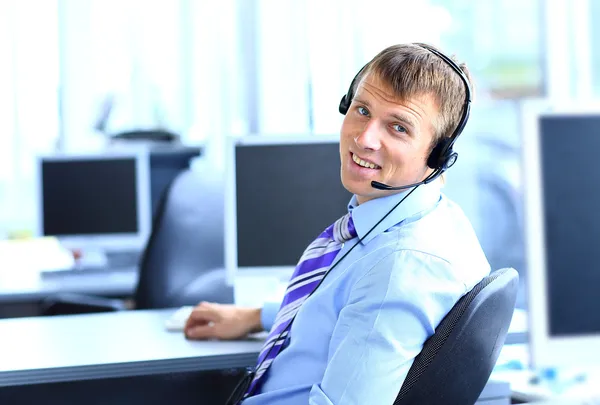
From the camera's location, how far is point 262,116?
4.68m

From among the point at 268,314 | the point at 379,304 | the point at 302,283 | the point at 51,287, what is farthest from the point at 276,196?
the point at 51,287

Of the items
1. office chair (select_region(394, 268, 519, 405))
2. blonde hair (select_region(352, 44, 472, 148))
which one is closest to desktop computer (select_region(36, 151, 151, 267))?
blonde hair (select_region(352, 44, 472, 148))

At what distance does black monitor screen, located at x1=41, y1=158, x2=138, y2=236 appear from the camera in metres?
3.84

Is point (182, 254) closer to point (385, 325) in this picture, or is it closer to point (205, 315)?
point (205, 315)

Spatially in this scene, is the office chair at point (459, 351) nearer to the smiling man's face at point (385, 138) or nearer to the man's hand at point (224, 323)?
the smiling man's face at point (385, 138)

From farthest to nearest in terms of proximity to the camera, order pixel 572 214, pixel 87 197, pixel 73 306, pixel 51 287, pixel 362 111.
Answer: pixel 87 197, pixel 51 287, pixel 73 306, pixel 362 111, pixel 572 214

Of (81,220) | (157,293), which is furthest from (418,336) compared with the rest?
(81,220)

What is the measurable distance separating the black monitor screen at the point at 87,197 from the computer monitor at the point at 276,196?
1711 mm

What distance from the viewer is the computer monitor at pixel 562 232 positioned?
119 centimetres

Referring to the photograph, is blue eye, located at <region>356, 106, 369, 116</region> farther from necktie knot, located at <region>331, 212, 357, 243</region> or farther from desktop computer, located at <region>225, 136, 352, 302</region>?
desktop computer, located at <region>225, 136, 352, 302</region>

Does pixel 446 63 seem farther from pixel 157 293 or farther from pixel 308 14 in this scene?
pixel 308 14

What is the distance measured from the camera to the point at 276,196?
7.50ft

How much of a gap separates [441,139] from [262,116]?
320 centimetres

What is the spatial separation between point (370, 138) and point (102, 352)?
2.52ft
